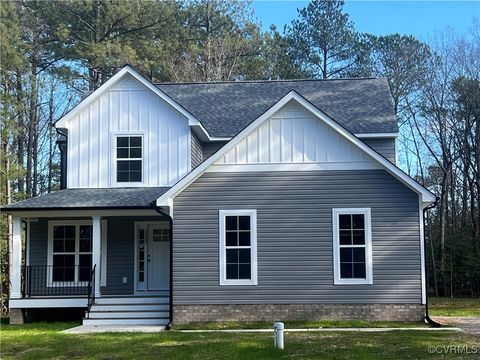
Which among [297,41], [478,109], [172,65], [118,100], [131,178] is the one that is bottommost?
[131,178]

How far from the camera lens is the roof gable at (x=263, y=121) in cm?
1483

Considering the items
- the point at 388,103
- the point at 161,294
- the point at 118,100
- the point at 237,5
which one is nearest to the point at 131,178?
the point at 118,100

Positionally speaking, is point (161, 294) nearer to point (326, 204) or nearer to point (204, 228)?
point (204, 228)

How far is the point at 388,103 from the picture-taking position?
19703 mm

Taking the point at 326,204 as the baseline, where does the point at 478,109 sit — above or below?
above

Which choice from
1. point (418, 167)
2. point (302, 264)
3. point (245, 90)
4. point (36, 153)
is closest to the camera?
point (302, 264)

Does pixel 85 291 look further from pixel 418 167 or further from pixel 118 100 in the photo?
pixel 418 167

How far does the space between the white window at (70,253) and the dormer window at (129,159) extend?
1522 millimetres

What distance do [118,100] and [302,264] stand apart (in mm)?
7481

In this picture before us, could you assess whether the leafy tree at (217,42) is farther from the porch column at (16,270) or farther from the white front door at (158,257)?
the porch column at (16,270)

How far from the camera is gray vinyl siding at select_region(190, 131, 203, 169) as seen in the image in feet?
60.1

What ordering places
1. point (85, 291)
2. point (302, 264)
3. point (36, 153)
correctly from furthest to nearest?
point (36, 153) < point (85, 291) < point (302, 264)

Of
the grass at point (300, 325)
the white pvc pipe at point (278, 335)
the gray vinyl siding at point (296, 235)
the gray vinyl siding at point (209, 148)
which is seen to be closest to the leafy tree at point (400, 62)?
the gray vinyl siding at point (209, 148)

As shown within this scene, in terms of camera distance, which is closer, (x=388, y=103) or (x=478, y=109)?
(x=388, y=103)
